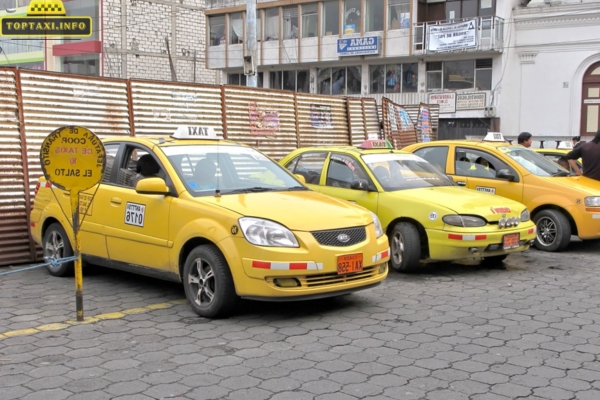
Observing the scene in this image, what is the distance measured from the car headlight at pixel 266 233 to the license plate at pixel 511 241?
134 inches

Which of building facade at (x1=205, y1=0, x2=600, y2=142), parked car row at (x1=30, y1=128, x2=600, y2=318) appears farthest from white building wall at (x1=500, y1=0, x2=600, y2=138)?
parked car row at (x1=30, y1=128, x2=600, y2=318)

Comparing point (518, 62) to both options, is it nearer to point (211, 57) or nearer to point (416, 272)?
point (211, 57)

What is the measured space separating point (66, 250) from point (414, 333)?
4.18m

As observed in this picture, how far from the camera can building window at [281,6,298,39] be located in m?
40.4

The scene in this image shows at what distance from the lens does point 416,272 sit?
332 inches

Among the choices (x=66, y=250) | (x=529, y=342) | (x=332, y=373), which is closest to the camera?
(x=332, y=373)

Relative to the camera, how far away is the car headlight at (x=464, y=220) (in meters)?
8.02

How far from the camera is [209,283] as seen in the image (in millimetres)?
6078

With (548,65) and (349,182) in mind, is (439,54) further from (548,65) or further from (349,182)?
(349,182)

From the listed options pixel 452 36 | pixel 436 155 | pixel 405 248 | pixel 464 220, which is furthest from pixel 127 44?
pixel 464 220

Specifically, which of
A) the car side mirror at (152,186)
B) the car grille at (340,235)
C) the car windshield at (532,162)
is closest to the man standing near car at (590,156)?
the car windshield at (532,162)

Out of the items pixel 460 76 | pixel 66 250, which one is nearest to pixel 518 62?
pixel 460 76

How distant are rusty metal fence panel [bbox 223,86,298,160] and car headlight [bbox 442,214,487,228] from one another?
4748 mm

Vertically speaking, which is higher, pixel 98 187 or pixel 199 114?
pixel 199 114
